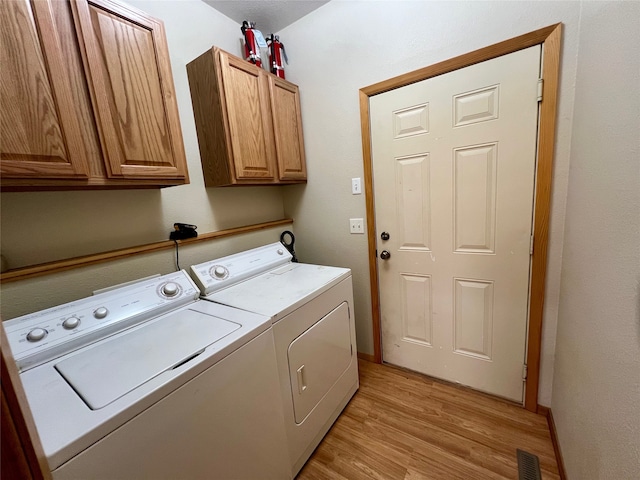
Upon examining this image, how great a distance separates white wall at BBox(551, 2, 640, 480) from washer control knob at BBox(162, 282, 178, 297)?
1.67 meters

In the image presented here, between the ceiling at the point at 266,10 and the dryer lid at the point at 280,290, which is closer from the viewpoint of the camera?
the dryer lid at the point at 280,290

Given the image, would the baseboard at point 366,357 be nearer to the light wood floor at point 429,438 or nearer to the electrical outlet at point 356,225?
the light wood floor at point 429,438

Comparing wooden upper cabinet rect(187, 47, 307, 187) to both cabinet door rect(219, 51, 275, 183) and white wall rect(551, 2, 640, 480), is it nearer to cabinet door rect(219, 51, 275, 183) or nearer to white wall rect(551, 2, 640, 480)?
cabinet door rect(219, 51, 275, 183)

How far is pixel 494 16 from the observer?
1282mm

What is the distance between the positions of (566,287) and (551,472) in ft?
2.85

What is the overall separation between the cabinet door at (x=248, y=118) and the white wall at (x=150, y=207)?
316 millimetres

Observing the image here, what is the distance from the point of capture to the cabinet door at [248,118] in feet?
4.85

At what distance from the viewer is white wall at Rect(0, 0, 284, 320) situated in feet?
3.44

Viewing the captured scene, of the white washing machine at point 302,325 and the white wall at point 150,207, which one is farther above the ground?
the white wall at point 150,207

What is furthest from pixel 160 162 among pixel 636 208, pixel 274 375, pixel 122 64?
pixel 636 208

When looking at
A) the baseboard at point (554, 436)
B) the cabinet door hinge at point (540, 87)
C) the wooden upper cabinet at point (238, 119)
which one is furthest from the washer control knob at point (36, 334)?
the cabinet door hinge at point (540, 87)

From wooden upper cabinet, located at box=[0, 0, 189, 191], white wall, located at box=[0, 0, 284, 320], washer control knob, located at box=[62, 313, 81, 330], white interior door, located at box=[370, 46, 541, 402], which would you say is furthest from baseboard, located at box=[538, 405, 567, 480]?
wooden upper cabinet, located at box=[0, 0, 189, 191]

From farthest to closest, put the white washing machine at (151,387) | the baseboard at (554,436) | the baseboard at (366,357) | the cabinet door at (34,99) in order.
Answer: the baseboard at (366,357) < the baseboard at (554,436) < the cabinet door at (34,99) < the white washing machine at (151,387)

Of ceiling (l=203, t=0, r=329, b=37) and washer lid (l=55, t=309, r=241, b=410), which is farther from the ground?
ceiling (l=203, t=0, r=329, b=37)
